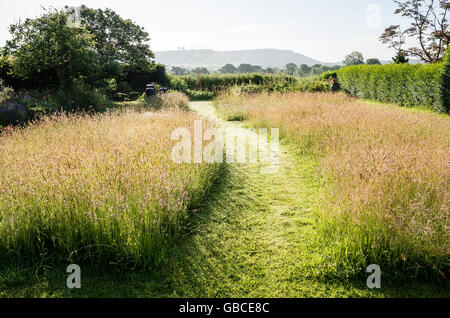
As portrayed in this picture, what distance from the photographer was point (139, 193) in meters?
3.02

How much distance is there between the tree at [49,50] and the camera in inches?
415

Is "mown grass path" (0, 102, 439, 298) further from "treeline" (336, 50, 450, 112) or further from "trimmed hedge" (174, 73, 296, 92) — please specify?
"trimmed hedge" (174, 73, 296, 92)

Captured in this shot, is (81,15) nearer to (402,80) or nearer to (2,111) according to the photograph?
(2,111)

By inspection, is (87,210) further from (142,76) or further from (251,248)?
(142,76)

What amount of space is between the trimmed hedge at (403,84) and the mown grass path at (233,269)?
1046cm

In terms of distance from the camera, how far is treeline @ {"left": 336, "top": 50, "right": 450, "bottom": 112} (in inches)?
413

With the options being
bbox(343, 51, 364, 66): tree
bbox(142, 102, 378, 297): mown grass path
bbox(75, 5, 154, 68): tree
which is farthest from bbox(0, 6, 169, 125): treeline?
bbox(343, 51, 364, 66): tree

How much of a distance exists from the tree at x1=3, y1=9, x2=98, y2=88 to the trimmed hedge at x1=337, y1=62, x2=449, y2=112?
47.3ft

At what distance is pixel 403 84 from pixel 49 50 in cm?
1597

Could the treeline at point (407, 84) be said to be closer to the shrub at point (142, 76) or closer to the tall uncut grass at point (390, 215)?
the tall uncut grass at point (390, 215)

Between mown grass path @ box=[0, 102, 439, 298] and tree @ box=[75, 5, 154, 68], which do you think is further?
tree @ box=[75, 5, 154, 68]


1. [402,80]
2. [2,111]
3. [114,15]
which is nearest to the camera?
[2,111]
